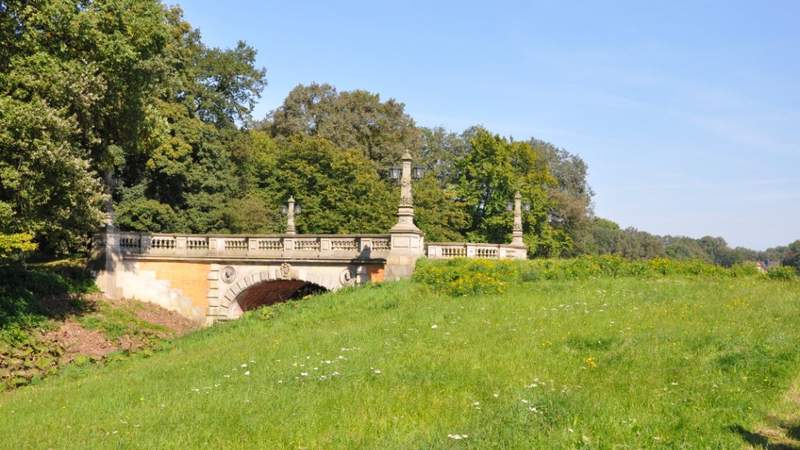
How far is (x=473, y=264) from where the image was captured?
21.1 metres

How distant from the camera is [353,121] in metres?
53.2

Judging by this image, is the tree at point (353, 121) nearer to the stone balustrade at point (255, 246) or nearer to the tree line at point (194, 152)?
the tree line at point (194, 152)

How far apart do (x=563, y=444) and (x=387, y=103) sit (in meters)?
49.1

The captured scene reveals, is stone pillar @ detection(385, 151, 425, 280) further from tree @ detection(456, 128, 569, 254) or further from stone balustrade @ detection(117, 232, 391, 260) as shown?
tree @ detection(456, 128, 569, 254)

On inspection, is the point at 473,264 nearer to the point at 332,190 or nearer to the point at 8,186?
the point at 8,186

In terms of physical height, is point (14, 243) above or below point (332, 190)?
below

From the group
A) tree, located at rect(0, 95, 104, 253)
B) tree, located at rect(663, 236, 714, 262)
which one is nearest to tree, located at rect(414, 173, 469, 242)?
tree, located at rect(0, 95, 104, 253)

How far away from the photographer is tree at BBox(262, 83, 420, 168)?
52.6 m

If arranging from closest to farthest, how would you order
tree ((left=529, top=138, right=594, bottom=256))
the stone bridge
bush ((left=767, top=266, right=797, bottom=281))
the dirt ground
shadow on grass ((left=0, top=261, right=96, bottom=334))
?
bush ((left=767, top=266, right=797, bottom=281)) < the dirt ground < shadow on grass ((left=0, top=261, right=96, bottom=334)) < the stone bridge < tree ((left=529, top=138, right=594, bottom=256))

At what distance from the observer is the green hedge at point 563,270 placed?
20516 millimetres

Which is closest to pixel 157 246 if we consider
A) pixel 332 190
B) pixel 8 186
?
pixel 8 186

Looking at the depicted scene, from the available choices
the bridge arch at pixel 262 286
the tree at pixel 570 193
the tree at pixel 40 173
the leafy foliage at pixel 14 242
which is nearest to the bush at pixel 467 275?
the bridge arch at pixel 262 286

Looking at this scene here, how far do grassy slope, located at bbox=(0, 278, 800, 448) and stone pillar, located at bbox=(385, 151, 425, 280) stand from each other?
6593 millimetres

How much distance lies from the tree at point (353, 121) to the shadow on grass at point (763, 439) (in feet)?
149
